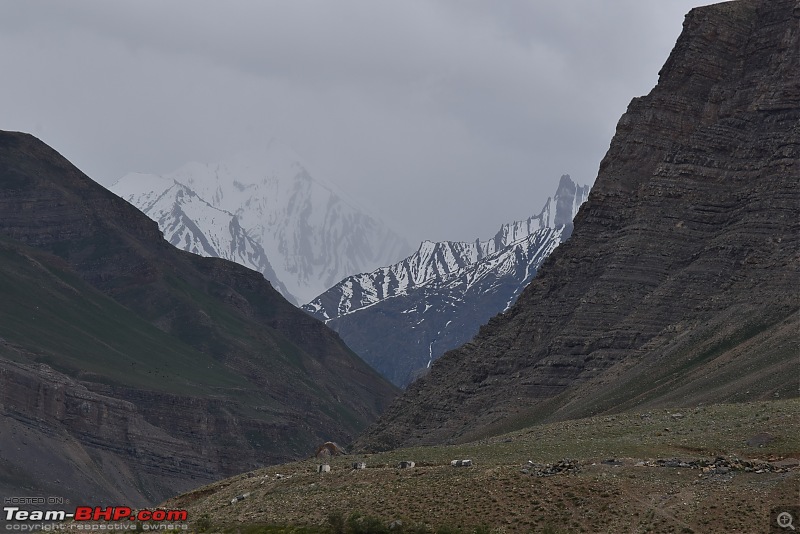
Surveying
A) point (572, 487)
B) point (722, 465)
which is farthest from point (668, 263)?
point (572, 487)

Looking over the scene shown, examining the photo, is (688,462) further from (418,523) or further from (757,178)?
(757,178)

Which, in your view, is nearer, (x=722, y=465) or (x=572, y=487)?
(x=572, y=487)

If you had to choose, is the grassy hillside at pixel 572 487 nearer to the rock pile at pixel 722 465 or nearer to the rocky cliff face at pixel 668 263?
the rock pile at pixel 722 465

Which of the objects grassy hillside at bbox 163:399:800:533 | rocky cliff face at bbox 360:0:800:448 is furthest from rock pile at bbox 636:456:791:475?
rocky cliff face at bbox 360:0:800:448

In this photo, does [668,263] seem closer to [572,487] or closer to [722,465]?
[722,465]

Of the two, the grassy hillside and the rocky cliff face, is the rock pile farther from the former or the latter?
the rocky cliff face

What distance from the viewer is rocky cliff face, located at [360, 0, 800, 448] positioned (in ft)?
458

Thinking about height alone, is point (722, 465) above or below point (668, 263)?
below

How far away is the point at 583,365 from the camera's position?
15350cm

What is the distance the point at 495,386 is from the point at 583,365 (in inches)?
484

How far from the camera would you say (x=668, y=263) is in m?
162

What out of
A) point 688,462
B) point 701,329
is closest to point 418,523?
point 688,462

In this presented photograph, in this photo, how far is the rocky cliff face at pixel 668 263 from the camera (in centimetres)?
13950

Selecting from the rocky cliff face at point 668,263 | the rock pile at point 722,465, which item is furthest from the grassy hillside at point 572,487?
the rocky cliff face at point 668,263
